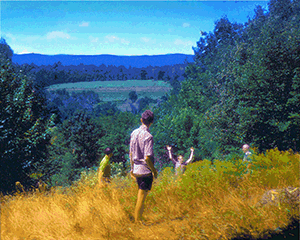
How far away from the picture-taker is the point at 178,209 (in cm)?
484

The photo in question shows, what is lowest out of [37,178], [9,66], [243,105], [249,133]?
[37,178]

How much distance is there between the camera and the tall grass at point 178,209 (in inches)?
154

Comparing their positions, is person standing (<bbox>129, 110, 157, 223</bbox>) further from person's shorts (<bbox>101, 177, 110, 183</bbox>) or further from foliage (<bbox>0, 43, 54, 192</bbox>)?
foliage (<bbox>0, 43, 54, 192</bbox>)

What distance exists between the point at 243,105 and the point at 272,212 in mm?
12120

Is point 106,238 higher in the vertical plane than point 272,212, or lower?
lower

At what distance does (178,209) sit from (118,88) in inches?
4325

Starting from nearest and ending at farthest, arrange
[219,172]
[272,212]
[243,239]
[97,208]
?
[243,239] < [272,212] < [97,208] < [219,172]

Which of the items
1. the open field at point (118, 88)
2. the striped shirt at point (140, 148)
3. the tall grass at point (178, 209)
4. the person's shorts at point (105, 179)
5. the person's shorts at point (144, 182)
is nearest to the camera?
the tall grass at point (178, 209)

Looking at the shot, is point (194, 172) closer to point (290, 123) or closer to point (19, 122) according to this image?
point (19, 122)

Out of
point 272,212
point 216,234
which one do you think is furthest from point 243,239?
point 272,212

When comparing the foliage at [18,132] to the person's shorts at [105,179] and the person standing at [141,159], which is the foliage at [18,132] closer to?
the person's shorts at [105,179]

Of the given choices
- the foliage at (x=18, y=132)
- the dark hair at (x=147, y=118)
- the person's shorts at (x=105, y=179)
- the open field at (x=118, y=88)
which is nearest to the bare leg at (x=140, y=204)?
the dark hair at (x=147, y=118)

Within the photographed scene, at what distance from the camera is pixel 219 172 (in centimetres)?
561

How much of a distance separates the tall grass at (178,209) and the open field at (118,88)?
92786 mm
